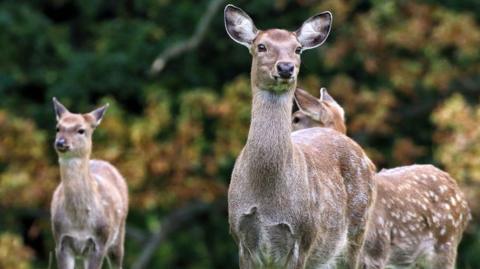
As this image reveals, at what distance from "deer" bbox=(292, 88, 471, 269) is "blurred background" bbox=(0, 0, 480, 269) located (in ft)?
19.3

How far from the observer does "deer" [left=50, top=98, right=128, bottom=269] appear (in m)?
10.7

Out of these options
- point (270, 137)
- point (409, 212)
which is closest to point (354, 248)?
point (409, 212)

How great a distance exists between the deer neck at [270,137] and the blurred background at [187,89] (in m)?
8.59

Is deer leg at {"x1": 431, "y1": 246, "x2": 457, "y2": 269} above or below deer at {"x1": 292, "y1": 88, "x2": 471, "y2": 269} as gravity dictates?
below

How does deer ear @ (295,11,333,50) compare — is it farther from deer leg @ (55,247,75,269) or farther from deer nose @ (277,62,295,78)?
deer leg @ (55,247,75,269)

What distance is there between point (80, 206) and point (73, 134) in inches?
22.0

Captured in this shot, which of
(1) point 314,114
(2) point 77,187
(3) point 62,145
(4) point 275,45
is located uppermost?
(4) point 275,45

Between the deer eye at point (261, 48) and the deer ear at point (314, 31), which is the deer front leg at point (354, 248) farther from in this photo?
the deer eye at point (261, 48)

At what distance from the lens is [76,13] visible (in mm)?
19125

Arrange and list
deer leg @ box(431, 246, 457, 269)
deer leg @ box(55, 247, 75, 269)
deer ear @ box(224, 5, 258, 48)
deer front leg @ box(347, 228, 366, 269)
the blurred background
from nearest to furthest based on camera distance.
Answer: deer ear @ box(224, 5, 258, 48) → deer front leg @ box(347, 228, 366, 269) → deer leg @ box(431, 246, 457, 269) → deer leg @ box(55, 247, 75, 269) → the blurred background

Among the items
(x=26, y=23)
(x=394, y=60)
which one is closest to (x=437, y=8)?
(x=394, y=60)

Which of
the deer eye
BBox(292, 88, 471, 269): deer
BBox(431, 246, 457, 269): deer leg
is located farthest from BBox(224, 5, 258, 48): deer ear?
BBox(431, 246, 457, 269): deer leg

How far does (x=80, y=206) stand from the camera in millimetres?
10844

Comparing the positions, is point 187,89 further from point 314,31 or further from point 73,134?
point 314,31
